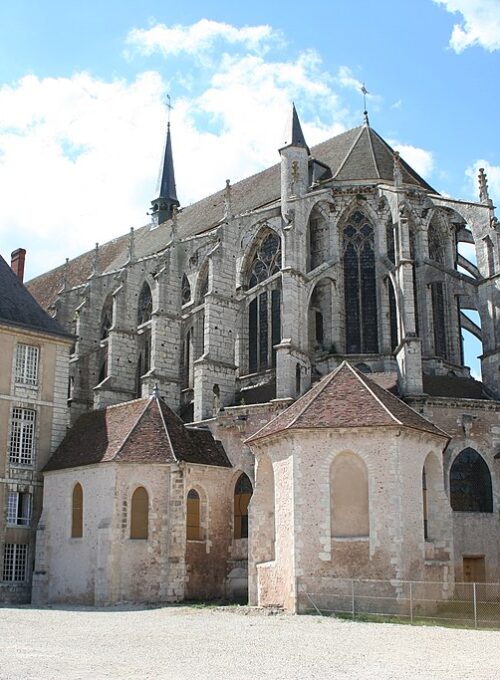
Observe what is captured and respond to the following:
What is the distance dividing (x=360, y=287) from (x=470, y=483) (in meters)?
8.18

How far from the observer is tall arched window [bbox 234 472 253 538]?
2836cm

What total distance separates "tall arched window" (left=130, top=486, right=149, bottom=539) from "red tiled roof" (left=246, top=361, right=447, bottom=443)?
164 inches

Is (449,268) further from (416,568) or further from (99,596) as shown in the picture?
(99,596)

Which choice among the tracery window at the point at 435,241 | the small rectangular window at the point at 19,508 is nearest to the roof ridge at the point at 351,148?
the tracery window at the point at 435,241

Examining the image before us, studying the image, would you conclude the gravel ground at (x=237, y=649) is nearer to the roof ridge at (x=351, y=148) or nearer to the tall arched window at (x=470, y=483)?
the tall arched window at (x=470, y=483)

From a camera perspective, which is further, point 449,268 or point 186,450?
point 449,268

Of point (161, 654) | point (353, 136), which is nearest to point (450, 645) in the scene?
point (161, 654)

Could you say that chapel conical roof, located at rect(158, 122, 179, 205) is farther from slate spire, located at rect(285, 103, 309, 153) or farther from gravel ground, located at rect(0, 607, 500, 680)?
gravel ground, located at rect(0, 607, 500, 680)

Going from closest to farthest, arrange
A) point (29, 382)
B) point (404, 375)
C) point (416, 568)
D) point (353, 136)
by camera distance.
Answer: point (416, 568) → point (404, 375) → point (29, 382) → point (353, 136)

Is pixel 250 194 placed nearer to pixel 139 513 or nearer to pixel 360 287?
pixel 360 287

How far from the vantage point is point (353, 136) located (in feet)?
119

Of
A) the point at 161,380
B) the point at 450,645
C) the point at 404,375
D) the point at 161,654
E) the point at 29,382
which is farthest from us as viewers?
the point at 161,380

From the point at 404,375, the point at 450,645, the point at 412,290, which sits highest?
the point at 412,290

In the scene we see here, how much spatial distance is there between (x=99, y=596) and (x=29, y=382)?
8.43m
